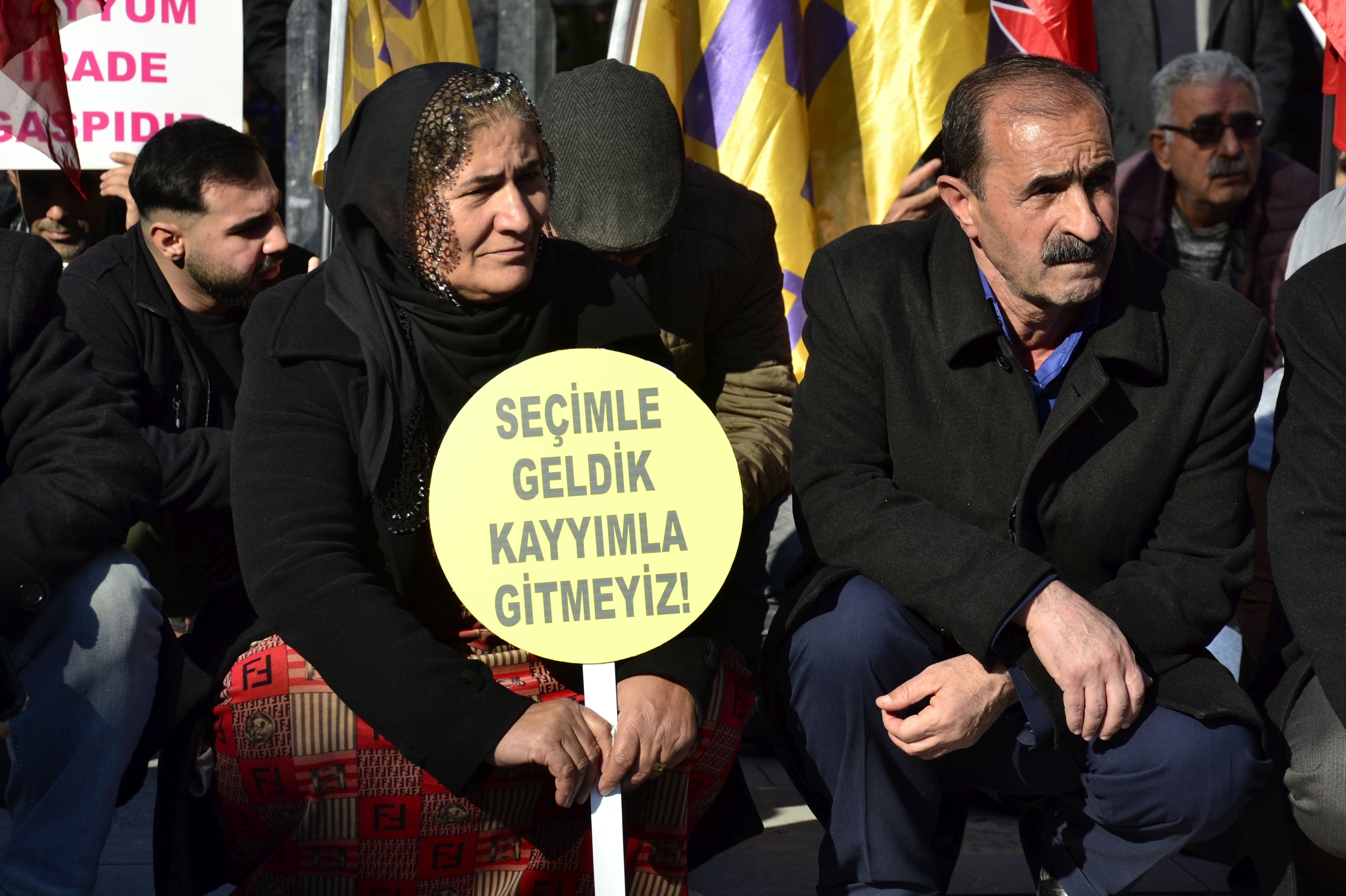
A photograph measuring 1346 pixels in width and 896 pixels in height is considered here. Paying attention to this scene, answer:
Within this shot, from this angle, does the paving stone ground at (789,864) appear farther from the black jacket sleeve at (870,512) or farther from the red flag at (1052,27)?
the red flag at (1052,27)

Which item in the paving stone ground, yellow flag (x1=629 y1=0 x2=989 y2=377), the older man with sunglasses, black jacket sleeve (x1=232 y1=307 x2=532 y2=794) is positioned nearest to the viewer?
black jacket sleeve (x1=232 y1=307 x2=532 y2=794)

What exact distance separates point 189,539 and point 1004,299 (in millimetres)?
1950

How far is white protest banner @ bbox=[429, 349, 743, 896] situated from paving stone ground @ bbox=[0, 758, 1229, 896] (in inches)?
37.2

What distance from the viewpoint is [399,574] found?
99.1 inches

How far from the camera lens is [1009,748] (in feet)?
8.54

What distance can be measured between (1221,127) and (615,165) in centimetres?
305

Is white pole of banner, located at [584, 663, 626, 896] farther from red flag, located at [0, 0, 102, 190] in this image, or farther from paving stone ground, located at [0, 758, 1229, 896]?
red flag, located at [0, 0, 102, 190]

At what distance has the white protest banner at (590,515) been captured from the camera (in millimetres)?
2215

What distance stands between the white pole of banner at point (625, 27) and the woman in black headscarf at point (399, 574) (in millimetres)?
1922

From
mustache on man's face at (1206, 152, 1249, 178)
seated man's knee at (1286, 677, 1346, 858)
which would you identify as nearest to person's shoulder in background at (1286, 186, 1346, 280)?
seated man's knee at (1286, 677, 1346, 858)

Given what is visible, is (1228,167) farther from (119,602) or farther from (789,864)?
(119,602)

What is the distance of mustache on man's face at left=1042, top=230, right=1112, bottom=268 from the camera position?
2598 mm

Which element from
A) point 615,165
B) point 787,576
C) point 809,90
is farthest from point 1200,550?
point 809,90

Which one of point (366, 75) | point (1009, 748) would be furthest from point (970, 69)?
point (1009, 748)
